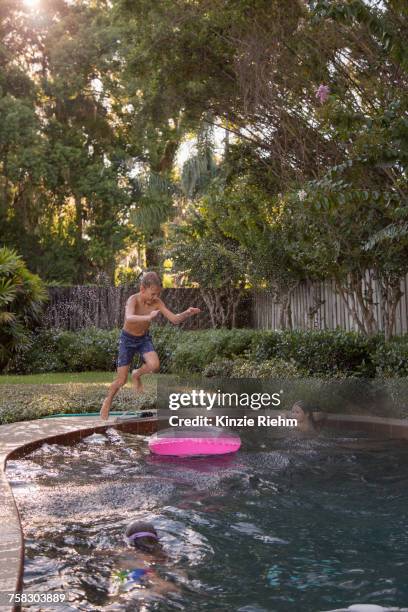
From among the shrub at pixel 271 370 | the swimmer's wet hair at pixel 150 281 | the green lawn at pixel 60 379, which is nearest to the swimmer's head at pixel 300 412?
the shrub at pixel 271 370

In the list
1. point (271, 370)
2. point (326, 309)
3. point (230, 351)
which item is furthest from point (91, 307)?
point (271, 370)

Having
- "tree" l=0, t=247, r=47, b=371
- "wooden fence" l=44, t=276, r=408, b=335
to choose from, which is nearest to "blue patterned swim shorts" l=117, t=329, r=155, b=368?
"tree" l=0, t=247, r=47, b=371

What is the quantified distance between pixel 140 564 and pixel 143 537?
12.3 inches

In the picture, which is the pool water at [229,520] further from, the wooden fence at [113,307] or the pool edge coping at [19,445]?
the wooden fence at [113,307]

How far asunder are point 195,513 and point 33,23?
26.2 meters

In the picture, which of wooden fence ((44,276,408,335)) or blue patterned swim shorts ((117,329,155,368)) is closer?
blue patterned swim shorts ((117,329,155,368))

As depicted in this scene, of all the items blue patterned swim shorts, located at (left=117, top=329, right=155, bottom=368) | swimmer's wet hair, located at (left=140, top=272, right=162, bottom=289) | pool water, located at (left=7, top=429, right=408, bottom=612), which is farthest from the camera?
blue patterned swim shorts, located at (left=117, top=329, right=155, bottom=368)

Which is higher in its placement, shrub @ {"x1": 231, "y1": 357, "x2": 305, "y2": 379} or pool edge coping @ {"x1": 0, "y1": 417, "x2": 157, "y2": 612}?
shrub @ {"x1": 231, "y1": 357, "x2": 305, "y2": 379}

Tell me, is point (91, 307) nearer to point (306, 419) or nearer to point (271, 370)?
point (271, 370)

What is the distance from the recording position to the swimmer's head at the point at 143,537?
4.37 metres

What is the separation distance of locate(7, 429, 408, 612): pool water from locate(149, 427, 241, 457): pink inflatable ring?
0.12 meters

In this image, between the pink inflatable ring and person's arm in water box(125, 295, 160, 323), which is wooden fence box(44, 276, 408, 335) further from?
the pink inflatable ring

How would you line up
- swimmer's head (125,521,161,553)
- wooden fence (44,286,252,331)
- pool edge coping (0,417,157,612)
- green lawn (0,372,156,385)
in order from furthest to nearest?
wooden fence (44,286,252,331) < green lawn (0,372,156,385) < swimmer's head (125,521,161,553) < pool edge coping (0,417,157,612)

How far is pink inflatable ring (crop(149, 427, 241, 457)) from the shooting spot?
7.21m
